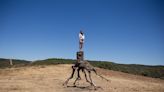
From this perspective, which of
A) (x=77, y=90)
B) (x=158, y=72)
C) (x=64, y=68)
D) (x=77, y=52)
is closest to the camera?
(x=77, y=90)

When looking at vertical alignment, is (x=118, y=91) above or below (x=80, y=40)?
below

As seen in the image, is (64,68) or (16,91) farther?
(64,68)

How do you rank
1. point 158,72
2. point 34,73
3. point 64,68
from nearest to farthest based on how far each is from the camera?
point 34,73
point 64,68
point 158,72

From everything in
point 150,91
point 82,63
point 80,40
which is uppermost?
point 80,40

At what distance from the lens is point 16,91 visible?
14.6m

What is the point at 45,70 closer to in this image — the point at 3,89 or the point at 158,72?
the point at 3,89

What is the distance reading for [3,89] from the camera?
49.4ft

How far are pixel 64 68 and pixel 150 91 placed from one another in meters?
12.4

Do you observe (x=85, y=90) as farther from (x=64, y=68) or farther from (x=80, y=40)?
(x=64, y=68)

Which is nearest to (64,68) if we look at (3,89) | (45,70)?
(45,70)

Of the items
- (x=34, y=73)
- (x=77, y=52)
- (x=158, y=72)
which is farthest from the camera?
(x=158, y=72)

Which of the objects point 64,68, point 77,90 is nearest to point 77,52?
point 77,90

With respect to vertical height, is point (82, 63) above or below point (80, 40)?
below

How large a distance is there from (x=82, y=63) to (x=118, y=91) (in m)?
2.61
